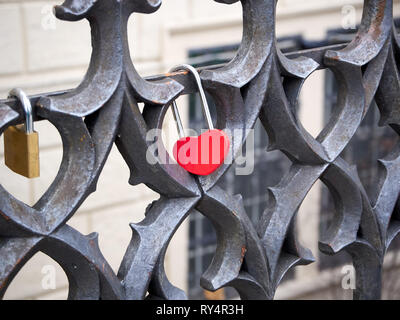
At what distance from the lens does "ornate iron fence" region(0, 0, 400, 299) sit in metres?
0.70

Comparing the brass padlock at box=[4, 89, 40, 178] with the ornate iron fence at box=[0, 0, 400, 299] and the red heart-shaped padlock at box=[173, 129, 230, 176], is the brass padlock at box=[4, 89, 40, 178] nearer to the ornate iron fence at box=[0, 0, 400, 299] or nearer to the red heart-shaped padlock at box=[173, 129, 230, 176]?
the ornate iron fence at box=[0, 0, 400, 299]

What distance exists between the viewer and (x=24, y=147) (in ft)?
2.35

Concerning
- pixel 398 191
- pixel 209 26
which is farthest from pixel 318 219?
pixel 398 191

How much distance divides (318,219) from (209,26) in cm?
129

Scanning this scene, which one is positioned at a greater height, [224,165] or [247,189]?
[224,165]

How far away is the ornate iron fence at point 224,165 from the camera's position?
2.28 ft

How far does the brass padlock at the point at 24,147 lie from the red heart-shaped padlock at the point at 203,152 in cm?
16

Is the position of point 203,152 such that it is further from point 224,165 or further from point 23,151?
point 23,151

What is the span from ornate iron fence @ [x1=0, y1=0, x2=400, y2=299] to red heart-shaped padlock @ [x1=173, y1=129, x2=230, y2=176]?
2 centimetres

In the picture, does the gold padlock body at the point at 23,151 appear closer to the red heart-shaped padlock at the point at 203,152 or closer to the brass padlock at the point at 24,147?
the brass padlock at the point at 24,147

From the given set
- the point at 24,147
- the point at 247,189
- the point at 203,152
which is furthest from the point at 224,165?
the point at 247,189

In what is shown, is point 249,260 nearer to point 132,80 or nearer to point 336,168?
point 336,168

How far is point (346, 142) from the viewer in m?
0.92

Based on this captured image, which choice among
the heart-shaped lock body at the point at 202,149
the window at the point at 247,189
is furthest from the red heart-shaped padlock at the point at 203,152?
the window at the point at 247,189
